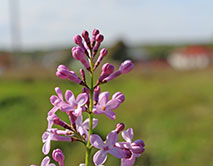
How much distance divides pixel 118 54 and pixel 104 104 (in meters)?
29.9

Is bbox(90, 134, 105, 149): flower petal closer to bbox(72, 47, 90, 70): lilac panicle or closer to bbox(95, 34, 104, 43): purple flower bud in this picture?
bbox(72, 47, 90, 70): lilac panicle

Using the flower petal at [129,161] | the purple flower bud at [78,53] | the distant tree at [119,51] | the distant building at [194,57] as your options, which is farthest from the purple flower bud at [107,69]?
the distant building at [194,57]

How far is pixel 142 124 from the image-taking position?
8273 mm

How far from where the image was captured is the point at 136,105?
9.79 metres

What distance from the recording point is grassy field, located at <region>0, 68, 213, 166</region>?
6.56m

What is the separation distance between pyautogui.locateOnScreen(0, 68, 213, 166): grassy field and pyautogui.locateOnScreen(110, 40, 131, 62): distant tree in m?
17.8

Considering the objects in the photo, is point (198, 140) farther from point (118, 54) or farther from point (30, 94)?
point (118, 54)

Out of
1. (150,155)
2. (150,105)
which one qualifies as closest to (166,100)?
(150,105)

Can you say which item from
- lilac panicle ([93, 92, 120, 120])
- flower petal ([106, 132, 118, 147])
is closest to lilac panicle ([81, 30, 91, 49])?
lilac panicle ([93, 92, 120, 120])

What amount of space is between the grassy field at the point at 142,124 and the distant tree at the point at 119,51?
17829 mm

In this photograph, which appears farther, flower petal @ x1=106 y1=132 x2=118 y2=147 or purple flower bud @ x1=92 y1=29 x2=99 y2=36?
purple flower bud @ x1=92 y1=29 x2=99 y2=36

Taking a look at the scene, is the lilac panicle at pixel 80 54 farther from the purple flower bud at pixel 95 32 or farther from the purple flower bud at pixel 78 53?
the purple flower bud at pixel 95 32

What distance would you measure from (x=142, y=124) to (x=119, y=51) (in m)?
23.4

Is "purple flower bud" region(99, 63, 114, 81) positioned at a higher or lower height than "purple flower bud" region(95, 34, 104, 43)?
lower
